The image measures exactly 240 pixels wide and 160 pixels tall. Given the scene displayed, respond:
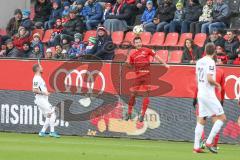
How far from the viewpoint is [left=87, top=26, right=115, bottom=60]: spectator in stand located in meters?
24.6

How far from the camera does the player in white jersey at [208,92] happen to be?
15.9m

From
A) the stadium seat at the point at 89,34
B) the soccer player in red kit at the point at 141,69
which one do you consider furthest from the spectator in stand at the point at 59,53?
the soccer player in red kit at the point at 141,69

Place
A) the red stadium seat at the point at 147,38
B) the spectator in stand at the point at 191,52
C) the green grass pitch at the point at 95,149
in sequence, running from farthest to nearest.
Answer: the red stadium seat at the point at 147,38 → the spectator in stand at the point at 191,52 → the green grass pitch at the point at 95,149

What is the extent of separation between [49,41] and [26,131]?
5.51m

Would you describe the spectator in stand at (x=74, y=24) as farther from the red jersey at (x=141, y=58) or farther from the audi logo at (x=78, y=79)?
the red jersey at (x=141, y=58)

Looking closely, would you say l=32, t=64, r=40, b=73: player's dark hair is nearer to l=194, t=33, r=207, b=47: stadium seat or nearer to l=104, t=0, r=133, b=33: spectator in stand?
l=194, t=33, r=207, b=47: stadium seat

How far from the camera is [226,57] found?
22.1 meters

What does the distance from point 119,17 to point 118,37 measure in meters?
0.92

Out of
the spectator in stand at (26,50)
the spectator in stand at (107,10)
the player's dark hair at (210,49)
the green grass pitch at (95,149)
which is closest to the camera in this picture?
the green grass pitch at (95,149)

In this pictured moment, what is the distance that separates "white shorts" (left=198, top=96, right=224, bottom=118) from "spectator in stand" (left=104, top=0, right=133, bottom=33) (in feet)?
37.8

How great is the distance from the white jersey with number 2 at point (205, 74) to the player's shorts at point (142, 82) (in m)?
5.33

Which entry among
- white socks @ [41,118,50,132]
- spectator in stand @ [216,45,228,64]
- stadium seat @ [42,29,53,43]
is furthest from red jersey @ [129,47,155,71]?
stadium seat @ [42,29,53,43]

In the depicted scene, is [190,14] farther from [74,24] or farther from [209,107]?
[209,107]

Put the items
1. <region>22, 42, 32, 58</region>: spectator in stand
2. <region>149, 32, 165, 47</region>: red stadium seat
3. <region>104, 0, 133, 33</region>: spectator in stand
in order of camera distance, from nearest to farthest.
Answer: <region>149, 32, 165, 47</region>: red stadium seat → <region>22, 42, 32, 58</region>: spectator in stand → <region>104, 0, 133, 33</region>: spectator in stand
